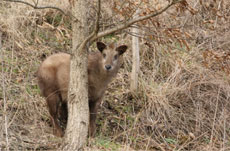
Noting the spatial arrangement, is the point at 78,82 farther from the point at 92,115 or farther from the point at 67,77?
the point at 92,115

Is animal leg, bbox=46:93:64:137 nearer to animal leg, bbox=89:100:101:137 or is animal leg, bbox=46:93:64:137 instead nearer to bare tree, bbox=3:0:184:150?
animal leg, bbox=89:100:101:137

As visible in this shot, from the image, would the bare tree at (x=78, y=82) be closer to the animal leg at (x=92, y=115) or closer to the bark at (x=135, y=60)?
the animal leg at (x=92, y=115)

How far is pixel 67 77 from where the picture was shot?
654cm

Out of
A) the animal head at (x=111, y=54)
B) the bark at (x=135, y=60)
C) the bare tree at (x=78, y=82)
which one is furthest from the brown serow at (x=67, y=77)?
the bark at (x=135, y=60)

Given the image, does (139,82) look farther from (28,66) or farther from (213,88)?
(28,66)

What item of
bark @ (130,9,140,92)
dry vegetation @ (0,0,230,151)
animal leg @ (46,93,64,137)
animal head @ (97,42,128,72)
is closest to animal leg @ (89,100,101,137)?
dry vegetation @ (0,0,230,151)

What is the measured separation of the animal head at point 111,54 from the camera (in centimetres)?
657

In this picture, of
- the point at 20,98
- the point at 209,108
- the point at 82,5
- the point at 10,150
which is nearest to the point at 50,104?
the point at 20,98

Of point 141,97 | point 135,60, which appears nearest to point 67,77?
point 135,60

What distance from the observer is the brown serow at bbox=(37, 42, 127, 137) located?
6.48m

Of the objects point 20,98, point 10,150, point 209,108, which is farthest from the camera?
point 209,108

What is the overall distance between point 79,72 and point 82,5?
3.35 feet

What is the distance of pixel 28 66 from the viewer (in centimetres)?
822

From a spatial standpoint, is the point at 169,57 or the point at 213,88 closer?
the point at 213,88
